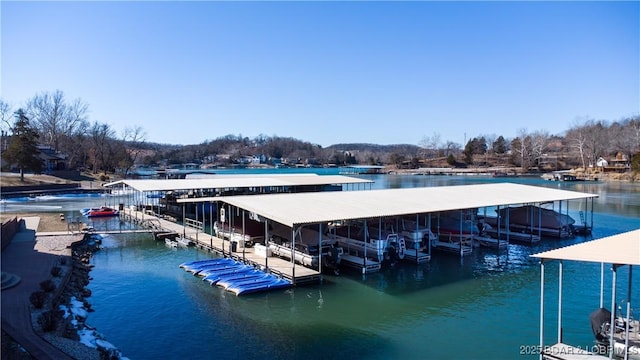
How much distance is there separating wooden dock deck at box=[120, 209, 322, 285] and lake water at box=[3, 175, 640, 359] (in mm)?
745

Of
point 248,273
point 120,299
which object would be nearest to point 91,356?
point 120,299

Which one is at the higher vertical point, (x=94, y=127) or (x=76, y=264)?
(x=94, y=127)

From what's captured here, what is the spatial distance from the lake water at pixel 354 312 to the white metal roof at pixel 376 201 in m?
2.95

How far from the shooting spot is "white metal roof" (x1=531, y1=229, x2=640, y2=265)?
1088 centimetres

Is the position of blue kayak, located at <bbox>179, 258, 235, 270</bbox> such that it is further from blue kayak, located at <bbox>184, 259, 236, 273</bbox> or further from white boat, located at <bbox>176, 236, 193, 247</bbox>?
white boat, located at <bbox>176, 236, 193, 247</bbox>

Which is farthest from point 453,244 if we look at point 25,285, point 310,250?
point 25,285

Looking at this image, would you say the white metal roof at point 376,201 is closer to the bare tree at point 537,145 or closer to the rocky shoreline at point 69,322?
the rocky shoreline at point 69,322

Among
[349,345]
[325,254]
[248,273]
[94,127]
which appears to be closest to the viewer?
[349,345]

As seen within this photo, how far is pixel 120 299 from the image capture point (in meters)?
18.8

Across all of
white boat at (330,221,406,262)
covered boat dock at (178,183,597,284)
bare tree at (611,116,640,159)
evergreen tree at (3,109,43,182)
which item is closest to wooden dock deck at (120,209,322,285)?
covered boat dock at (178,183,597,284)

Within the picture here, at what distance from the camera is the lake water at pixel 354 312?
562 inches

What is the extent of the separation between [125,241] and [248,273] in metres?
13.4

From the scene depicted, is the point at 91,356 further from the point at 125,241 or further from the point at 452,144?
the point at 452,144

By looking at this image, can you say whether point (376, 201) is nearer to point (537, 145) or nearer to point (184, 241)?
point (184, 241)
